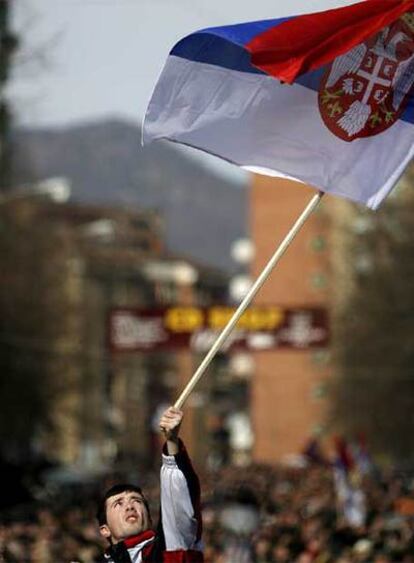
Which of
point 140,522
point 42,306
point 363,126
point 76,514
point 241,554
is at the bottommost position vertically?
point 42,306

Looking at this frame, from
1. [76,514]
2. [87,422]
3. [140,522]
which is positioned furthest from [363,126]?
[87,422]

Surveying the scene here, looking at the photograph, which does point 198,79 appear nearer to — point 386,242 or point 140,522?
point 140,522

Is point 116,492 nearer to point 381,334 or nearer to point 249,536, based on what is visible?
point 249,536

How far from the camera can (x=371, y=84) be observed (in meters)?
11.0

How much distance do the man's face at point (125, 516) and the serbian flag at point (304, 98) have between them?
2.11m

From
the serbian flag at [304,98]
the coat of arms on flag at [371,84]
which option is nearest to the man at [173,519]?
the serbian flag at [304,98]

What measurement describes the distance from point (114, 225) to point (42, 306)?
73689mm

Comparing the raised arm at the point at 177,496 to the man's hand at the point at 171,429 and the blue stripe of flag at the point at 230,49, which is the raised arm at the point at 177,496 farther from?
the blue stripe of flag at the point at 230,49

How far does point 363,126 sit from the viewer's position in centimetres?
1091

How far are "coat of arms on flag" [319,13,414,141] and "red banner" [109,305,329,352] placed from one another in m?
42.4

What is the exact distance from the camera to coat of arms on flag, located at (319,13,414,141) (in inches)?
429

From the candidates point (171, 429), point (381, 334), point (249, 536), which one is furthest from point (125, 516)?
point (381, 334)

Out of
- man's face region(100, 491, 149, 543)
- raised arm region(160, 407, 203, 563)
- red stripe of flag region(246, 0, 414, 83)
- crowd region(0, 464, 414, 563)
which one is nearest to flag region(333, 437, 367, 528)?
crowd region(0, 464, 414, 563)

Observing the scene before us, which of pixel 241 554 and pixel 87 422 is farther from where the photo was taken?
pixel 87 422
